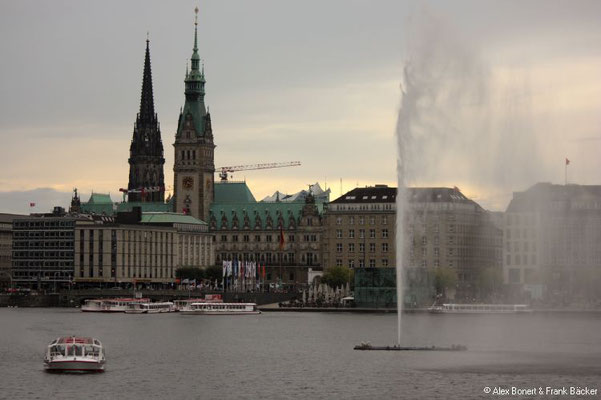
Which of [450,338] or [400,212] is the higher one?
[400,212]

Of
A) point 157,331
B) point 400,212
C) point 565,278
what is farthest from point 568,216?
point 400,212

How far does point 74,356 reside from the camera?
93688mm

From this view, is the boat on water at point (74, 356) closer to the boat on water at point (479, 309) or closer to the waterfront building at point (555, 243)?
the waterfront building at point (555, 243)

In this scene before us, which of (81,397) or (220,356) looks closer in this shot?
(81,397)

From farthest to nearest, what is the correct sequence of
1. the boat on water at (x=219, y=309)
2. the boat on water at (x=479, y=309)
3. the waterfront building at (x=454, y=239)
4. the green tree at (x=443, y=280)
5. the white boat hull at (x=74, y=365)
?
1. the boat on water at (x=219, y=309)
2. the green tree at (x=443, y=280)
3. the boat on water at (x=479, y=309)
4. the waterfront building at (x=454, y=239)
5. the white boat hull at (x=74, y=365)

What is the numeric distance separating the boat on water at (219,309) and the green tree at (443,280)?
959 inches

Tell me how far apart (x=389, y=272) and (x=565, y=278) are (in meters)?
→ 24.0

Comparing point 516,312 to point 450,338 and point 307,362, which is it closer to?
point 450,338

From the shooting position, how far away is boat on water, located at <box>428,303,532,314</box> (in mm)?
171625

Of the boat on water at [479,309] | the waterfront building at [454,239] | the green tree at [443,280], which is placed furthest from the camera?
the green tree at [443,280]

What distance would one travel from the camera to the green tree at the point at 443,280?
180562 millimetres

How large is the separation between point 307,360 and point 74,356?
1868cm

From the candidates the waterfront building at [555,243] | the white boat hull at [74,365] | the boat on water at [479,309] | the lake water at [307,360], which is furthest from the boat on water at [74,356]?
the boat on water at [479,309]

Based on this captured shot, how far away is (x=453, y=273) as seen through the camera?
178250 mm
